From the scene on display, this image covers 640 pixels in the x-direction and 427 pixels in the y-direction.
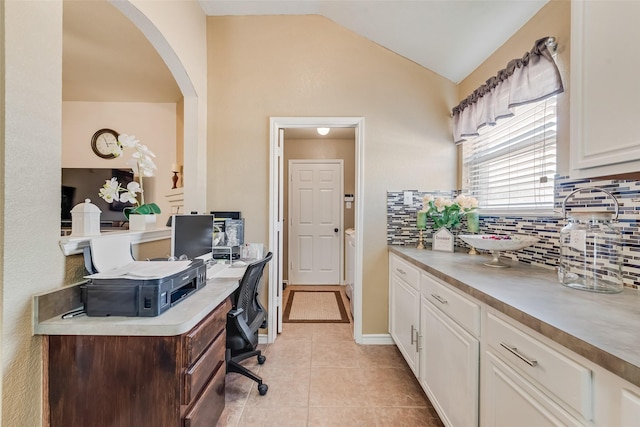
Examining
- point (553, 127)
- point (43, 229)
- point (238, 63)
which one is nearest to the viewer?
point (43, 229)

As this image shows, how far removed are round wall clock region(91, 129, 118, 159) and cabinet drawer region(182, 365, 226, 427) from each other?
3.59 m

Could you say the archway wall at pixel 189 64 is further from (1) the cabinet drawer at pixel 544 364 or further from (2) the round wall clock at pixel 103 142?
(1) the cabinet drawer at pixel 544 364

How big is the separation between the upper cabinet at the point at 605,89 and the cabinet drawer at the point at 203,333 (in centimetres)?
156

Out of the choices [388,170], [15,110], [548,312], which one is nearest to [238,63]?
[388,170]

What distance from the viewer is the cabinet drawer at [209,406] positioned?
3.17ft

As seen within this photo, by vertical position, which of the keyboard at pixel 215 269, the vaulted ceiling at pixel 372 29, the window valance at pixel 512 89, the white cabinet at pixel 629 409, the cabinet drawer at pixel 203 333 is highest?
the vaulted ceiling at pixel 372 29

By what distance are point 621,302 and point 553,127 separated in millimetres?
1043

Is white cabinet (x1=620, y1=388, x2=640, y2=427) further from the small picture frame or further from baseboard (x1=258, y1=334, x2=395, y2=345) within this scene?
baseboard (x1=258, y1=334, x2=395, y2=345)

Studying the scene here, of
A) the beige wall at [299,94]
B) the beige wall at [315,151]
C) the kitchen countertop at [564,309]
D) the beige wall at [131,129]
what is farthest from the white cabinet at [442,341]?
the beige wall at [131,129]

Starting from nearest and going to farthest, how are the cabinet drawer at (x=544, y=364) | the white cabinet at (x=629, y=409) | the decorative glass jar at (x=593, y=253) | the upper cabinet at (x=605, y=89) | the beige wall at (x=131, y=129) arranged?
the white cabinet at (x=629, y=409) → the cabinet drawer at (x=544, y=364) → the upper cabinet at (x=605, y=89) → the decorative glass jar at (x=593, y=253) → the beige wall at (x=131, y=129)

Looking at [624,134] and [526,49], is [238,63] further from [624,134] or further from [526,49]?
[624,134]

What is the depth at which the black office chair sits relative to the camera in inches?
62.8

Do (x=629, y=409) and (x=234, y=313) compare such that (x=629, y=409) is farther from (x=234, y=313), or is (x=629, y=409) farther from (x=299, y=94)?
(x=299, y=94)

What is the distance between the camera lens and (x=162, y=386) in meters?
0.91
